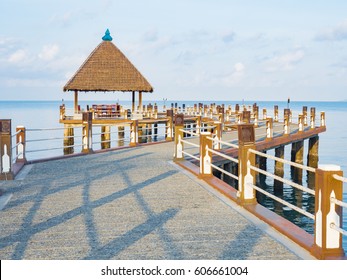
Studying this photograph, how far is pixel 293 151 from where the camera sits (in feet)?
77.6

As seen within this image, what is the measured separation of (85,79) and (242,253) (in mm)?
28406

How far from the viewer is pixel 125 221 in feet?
19.4

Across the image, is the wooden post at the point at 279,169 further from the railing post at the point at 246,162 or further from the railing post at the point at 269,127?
the railing post at the point at 246,162

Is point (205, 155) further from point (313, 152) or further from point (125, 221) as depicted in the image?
point (313, 152)

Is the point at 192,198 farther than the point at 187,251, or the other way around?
the point at 192,198

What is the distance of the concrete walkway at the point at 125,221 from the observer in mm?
4723

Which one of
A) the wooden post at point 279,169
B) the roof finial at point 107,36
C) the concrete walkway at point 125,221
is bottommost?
the wooden post at point 279,169

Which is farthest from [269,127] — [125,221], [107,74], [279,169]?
[107,74]

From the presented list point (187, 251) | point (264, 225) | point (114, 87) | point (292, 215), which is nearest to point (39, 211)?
point (187, 251)

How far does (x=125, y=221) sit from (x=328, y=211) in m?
2.59

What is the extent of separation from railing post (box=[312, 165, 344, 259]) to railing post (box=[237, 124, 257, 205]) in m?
2.17

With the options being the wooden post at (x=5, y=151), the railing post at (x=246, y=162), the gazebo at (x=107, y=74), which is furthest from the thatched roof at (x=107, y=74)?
the railing post at (x=246, y=162)

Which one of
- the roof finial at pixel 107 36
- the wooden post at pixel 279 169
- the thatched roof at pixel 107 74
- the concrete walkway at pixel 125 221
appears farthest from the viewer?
the roof finial at pixel 107 36
